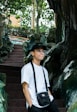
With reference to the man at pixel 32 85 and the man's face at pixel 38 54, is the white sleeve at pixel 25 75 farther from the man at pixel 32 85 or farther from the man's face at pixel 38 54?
the man's face at pixel 38 54

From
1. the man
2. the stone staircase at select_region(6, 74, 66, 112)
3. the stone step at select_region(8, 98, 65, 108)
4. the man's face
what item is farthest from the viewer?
the stone step at select_region(8, 98, 65, 108)

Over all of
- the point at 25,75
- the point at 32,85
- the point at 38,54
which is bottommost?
the point at 32,85

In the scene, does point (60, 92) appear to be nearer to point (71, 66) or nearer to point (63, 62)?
point (71, 66)

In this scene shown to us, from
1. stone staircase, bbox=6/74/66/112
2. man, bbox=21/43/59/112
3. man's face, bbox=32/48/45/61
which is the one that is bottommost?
stone staircase, bbox=6/74/66/112

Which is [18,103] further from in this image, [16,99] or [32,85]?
[32,85]

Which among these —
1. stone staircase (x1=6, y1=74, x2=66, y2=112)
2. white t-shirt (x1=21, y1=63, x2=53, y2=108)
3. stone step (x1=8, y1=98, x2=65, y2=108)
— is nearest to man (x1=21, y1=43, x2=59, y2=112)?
white t-shirt (x1=21, y1=63, x2=53, y2=108)

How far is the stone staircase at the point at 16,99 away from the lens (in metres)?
6.96

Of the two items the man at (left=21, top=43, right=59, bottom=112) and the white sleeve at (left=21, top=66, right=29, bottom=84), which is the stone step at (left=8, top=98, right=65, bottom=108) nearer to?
the man at (left=21, top=43, right=59, bottom=112)

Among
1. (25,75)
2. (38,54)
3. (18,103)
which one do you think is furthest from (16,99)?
(25,75)

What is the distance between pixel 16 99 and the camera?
7.86 metres

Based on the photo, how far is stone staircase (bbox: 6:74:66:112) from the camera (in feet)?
22.9

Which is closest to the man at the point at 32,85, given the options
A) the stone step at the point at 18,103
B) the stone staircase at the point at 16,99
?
the stone staircase at the point at 16,99

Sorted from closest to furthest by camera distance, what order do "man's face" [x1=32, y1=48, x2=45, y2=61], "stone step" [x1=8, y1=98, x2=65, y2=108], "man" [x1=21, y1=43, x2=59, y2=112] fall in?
"man" [x1=21, y1=43, x2=59, y2=112], "man's face" [x1=32, y1=48, x2=45, y2=61], "stone step" [x1=8, y1=98, x2=65, y2=108]

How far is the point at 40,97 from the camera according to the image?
4016 millimetres
